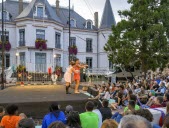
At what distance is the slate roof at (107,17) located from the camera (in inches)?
1682

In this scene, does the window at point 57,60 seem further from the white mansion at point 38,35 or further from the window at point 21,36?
the window at point 21,36

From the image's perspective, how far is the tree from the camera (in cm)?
2433

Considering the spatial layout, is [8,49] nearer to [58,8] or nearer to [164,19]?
[58,8]

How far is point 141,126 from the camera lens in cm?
204

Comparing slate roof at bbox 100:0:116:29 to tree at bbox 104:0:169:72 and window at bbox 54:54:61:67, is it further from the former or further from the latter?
tree at bbox 104:0:169:72

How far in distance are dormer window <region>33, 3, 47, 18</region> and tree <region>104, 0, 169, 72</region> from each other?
14.4 metres

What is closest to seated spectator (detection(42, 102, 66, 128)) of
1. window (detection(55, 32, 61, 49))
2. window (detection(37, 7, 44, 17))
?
window (detection(37, 7, 44, 17))

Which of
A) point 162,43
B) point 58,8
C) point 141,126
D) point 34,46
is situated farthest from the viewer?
point 58,8

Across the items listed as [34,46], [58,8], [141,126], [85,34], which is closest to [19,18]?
[34,46]

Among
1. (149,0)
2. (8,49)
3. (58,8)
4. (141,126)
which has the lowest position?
(141,126)

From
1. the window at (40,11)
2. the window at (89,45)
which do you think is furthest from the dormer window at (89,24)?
the window at (40,11)

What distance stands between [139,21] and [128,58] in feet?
12.0

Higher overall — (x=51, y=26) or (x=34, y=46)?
(x=51, y=26)

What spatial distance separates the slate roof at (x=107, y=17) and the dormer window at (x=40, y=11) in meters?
10.5
